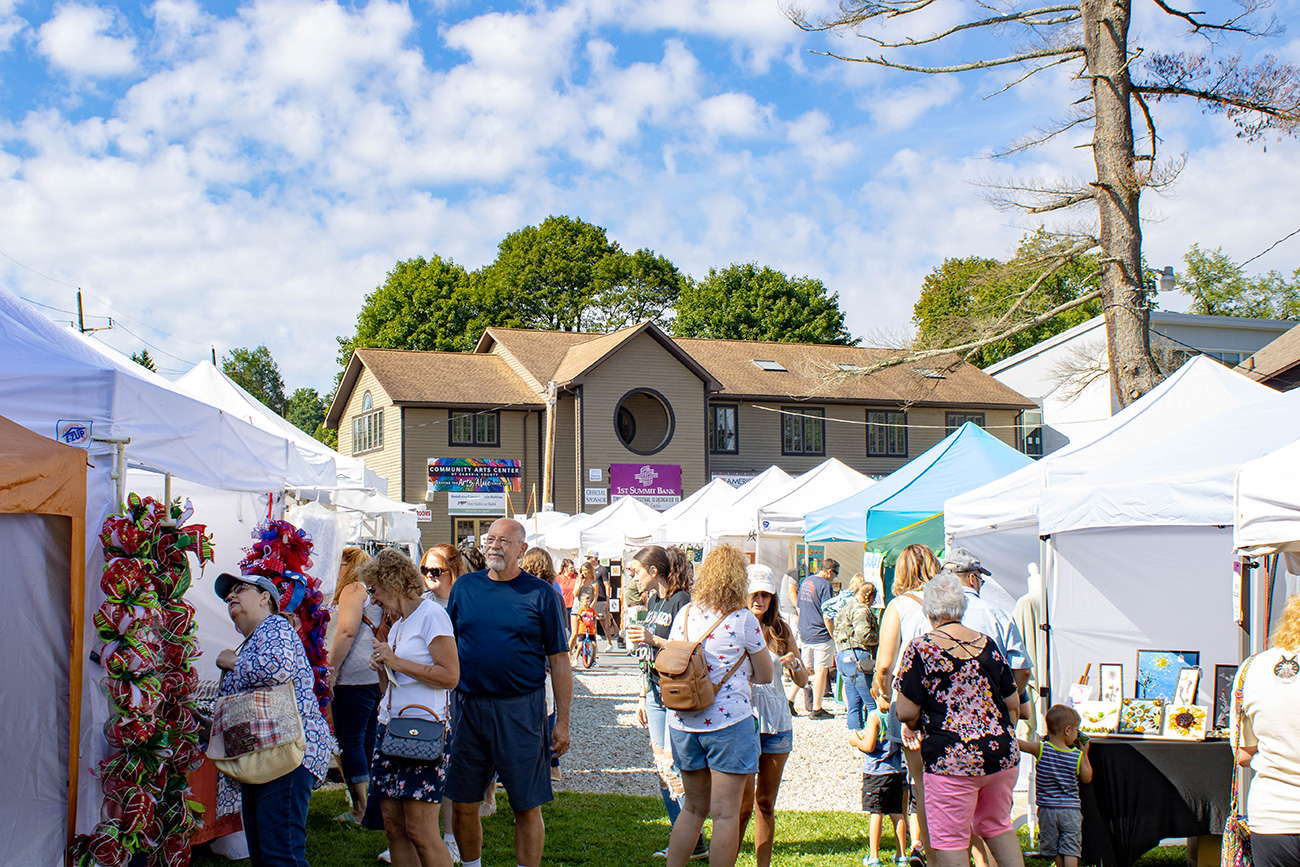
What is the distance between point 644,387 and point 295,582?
92.0ft

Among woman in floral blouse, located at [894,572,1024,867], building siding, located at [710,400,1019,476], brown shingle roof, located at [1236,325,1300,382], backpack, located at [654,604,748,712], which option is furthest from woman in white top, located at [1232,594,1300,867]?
building siding, located at [710,400,1019,476]

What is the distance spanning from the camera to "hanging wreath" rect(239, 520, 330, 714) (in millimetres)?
6359

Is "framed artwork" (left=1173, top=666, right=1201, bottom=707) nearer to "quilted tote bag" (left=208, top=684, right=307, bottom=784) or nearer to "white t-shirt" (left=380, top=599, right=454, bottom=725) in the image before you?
"white t-shirt" (left=380, top=599, right=454, bottom=725)

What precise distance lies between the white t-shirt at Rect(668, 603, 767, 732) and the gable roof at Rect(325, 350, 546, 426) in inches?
1112

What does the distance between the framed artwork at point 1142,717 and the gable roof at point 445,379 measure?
28287 millimetres

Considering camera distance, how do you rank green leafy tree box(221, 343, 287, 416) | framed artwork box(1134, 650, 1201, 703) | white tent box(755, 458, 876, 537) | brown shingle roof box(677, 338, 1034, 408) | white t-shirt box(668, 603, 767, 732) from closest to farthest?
white t-shirt box(668, 603, 767, 732), framed artwork box(1134, 650, 1201, 703), white tent box(755, 458, 876, 537), brown shingle roof box(677, 338, 1034, 408), green leafy tree box(221, 343, 287, 416)

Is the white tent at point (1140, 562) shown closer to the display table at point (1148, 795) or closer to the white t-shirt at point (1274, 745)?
the display table at point (1148, 795)

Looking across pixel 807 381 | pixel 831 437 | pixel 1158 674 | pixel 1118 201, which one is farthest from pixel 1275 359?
pixel 1158 674

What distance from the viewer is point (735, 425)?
36.8 meters

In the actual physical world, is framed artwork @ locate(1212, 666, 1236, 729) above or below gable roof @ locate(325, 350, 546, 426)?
below

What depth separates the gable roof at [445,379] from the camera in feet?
109

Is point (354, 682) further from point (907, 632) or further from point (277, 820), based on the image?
point (907, 632)

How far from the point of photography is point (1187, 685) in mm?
6137

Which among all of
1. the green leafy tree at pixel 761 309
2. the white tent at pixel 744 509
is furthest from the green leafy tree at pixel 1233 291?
the white tent at pixel 744 509
